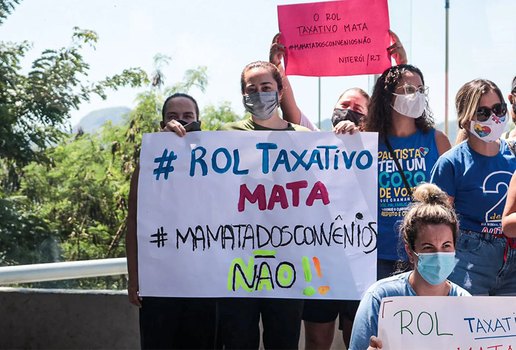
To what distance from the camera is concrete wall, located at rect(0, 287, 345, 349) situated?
5367 mm

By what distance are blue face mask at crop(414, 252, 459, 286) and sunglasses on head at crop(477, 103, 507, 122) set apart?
3.52 ft

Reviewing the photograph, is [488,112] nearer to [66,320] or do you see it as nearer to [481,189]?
[481,189]

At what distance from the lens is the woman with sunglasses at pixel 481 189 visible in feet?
12.2

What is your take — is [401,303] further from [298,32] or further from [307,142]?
[298,32]

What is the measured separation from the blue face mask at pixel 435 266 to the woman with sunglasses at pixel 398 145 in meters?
0.93

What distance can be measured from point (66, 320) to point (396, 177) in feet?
8.51

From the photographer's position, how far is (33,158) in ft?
30.3

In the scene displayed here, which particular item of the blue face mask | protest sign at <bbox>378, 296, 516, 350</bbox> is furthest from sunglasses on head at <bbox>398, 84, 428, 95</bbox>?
protest sign at <bbox>378, 296, 516, 350</bbox>

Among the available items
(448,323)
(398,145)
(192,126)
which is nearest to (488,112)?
(398,145)

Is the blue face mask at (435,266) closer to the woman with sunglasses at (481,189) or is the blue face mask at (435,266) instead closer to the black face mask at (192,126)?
the woman with sunglasses at (481,189)

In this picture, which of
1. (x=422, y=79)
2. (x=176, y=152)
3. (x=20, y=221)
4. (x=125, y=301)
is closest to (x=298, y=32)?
(x=422, y=79)

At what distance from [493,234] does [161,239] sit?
156 centimetres

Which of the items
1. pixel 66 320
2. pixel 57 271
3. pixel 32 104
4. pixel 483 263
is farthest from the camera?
pixel 32 104

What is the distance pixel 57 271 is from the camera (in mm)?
5277
